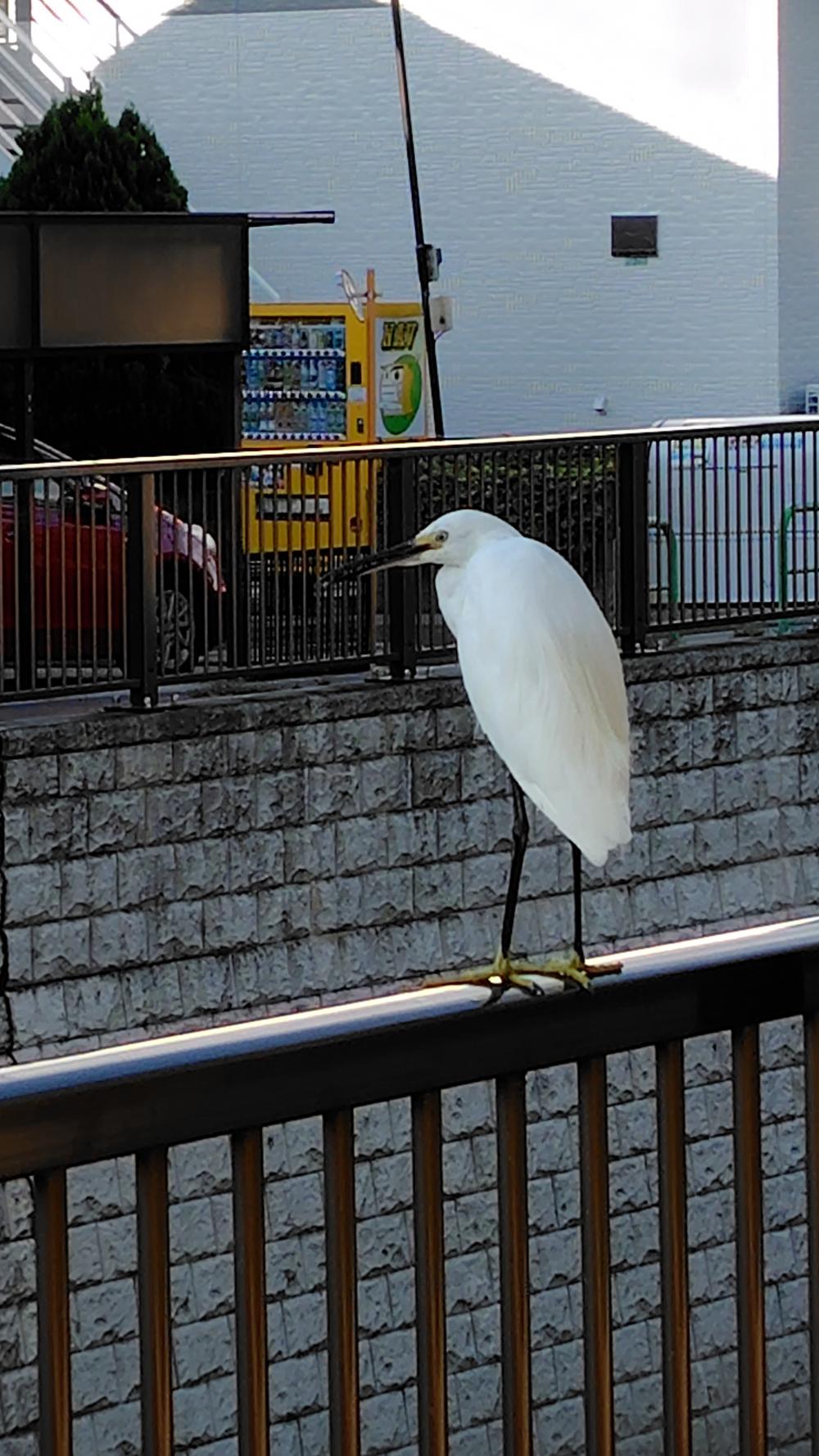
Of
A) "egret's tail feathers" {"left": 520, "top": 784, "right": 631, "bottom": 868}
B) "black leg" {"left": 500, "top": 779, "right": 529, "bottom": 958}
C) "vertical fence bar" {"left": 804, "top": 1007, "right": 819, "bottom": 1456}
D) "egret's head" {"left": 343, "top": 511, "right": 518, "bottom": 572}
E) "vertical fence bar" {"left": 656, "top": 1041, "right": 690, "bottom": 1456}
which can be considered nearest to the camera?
"vertical fence bar" {"left": 656, "top": 1041, "right": 690, "bottom": 1456}

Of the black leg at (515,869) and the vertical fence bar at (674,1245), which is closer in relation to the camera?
the vertical fence bar at (674,1245)

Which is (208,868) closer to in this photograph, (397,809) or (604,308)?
(397,809)

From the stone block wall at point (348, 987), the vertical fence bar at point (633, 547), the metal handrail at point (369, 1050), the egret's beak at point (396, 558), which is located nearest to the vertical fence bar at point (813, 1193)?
the metal handrail at point (369, 1050)

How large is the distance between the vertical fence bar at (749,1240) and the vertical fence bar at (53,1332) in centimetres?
57

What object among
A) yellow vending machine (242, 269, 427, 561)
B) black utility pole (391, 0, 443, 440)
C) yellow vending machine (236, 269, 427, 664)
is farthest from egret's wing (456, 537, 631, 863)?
yellow vending machine (242, 269, 427, 561)

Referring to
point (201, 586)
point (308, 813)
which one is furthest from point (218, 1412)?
point (201, 586)

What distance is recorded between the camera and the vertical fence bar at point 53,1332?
75.6 inches

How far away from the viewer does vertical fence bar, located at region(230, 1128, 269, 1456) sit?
1986 millimetres

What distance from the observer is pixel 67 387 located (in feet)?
79.3

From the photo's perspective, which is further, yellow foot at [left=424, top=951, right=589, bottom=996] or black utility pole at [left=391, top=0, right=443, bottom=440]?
black utility pole at [left=391, top=0, right=443, bottom=440]

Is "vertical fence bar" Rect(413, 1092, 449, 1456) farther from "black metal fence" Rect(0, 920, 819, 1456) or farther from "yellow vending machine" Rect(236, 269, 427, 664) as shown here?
"yellow vending machine" Rect(236, 269, 427, 664)

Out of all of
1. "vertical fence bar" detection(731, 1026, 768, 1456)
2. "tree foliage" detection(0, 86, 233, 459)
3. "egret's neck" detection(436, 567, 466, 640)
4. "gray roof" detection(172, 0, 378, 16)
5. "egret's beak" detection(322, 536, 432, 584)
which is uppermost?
"gray roof" detection(172, 0, 378, 16)

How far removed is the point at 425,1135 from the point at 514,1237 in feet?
0.47

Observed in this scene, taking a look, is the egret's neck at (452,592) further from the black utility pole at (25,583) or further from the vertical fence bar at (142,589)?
the vertical fence bar at (142,589)
